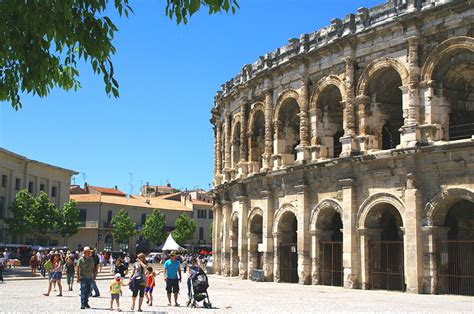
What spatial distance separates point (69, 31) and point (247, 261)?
2398 centimetres

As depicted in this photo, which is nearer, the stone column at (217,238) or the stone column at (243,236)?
the stone column at (243,236)

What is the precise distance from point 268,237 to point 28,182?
1247 inches

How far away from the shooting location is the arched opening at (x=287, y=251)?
2633cm

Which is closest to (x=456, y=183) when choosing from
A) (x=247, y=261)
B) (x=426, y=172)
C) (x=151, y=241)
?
(x=426, y=172)

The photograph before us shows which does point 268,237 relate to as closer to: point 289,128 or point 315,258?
point 315,258

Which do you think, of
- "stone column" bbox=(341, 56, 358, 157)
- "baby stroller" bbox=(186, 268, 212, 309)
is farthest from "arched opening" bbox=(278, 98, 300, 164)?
"baby stroller" bbox=(186, 268, 212, 309)

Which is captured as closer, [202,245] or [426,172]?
[426,172]

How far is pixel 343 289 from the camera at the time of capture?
21922 mm

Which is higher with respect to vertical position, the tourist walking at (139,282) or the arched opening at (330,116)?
the arched opening at (330,116)

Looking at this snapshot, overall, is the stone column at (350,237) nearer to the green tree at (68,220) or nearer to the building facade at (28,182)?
the building facade at (28,182)

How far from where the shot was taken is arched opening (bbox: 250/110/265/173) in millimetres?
29438

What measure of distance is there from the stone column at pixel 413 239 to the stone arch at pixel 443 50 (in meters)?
3.17

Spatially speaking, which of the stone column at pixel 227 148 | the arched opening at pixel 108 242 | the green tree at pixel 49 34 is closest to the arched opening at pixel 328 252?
the stone column at pixel 227 148

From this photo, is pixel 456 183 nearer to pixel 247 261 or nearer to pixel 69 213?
pixel 247 261
